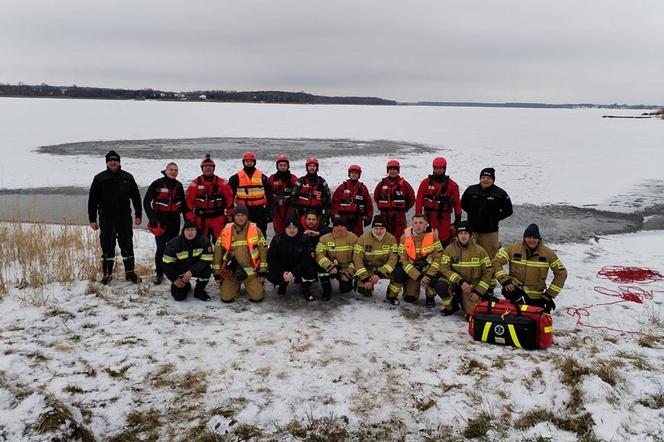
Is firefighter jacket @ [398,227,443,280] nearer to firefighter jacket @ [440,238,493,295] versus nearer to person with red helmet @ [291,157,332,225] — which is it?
firefighter jacket @ [440,238,493,295]

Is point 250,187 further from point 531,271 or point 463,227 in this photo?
point 531,271

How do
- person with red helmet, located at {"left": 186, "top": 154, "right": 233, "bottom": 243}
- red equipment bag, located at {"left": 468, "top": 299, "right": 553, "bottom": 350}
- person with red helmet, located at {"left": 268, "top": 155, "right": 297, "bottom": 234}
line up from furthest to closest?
1. person with red helmet, located at {"left": 268, "top": 155, "right": 297, "bottom": 234}
2. person with red helmet, located at {"left": 186, "top": 154, "right": 233, "bottom": 243}
3. red equipment bag, located at {"left": 468, "top": 299, "right": 553, "bottom": 350}

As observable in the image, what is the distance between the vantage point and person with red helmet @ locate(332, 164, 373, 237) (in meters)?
6.98

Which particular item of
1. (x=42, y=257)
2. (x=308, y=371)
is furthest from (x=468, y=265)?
(x=42, y=257)

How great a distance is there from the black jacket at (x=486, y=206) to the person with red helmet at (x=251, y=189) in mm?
2743

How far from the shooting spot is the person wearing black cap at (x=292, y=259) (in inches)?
233

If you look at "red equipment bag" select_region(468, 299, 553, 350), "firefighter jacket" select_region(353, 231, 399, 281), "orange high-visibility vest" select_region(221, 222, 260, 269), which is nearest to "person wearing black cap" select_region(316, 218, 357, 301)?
"firefighter jacket" select_region(353, 231, 399, 281)

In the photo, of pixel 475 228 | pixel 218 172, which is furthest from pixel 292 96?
pixel 475 228

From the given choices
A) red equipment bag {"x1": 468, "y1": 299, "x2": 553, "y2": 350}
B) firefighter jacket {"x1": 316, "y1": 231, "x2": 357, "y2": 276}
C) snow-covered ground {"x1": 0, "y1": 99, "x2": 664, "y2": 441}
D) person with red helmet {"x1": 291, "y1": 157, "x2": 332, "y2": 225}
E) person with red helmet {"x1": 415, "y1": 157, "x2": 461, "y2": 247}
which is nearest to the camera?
snow-covered ground {"x1": 0, "y1": 99, "x2": 664, "y2": 441}

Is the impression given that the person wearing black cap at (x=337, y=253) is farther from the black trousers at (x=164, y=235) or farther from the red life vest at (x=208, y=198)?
the black trousers at (x=164, y=235)

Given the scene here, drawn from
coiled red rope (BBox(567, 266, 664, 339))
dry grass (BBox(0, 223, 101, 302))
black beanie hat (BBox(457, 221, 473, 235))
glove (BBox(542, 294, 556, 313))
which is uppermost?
black beanie hat (BBox(457, 221, 473, 235))

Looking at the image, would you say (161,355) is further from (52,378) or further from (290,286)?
(290,286)

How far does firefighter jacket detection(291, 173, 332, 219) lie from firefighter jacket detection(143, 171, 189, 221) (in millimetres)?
1638

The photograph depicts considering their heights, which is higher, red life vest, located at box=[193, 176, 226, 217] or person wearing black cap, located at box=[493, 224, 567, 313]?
red life vest, located at box=[193, 176, 226, 217]
